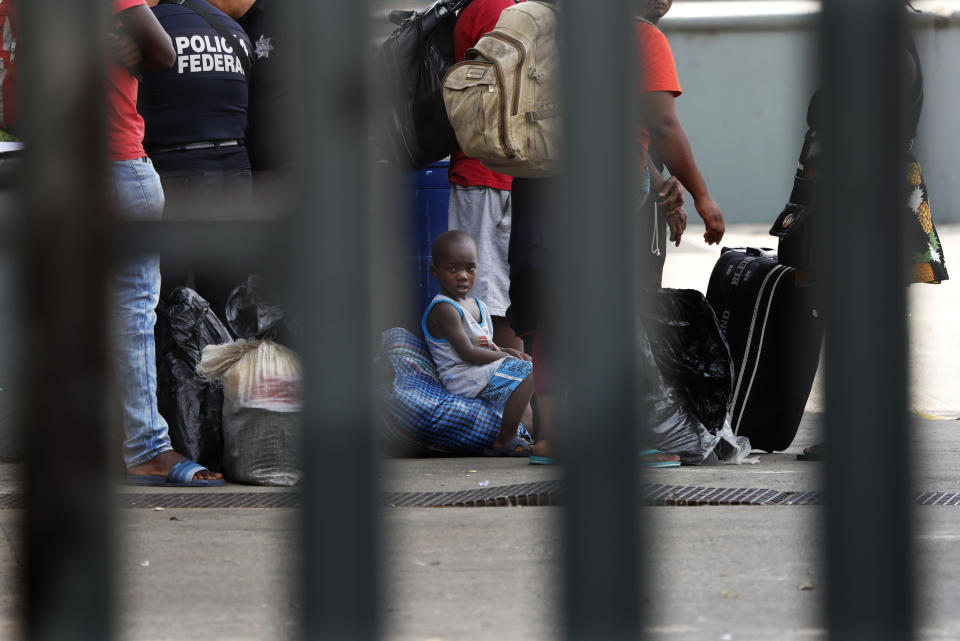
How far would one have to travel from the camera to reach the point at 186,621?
2398 mm

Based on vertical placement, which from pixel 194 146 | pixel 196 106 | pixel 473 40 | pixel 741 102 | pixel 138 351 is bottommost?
pixel 138 351

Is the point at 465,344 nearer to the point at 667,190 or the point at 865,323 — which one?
the point at 667,190

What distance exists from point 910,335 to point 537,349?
3.06m

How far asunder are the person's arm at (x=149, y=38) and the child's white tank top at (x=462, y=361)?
1644mm

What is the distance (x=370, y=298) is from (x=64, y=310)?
19cm

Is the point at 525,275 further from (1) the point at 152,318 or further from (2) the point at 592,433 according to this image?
(2) the point at 592,433

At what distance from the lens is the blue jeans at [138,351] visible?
3.51m

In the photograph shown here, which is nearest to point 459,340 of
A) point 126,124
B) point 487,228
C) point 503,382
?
point 503,382

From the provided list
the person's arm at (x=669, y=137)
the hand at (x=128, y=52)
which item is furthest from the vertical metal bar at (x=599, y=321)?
the person's arm at (x=669, y=137)

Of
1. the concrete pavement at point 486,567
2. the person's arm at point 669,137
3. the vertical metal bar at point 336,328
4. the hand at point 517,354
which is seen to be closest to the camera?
the vertical metal bar at point 336,328

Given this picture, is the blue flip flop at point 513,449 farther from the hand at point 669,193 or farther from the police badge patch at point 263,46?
the police badge patch at point 263,46

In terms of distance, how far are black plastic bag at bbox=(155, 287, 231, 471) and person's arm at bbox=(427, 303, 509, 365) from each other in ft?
2.50

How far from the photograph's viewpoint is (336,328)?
0.90 meters

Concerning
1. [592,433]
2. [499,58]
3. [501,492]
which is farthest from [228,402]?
[592,433]
